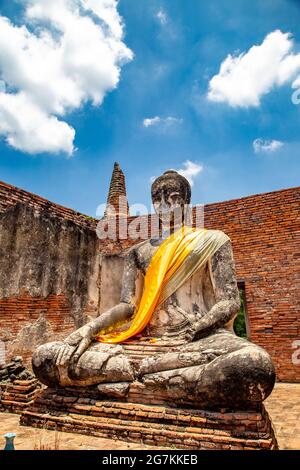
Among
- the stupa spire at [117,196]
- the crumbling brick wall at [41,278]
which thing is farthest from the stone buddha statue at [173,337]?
the stupa spire at [117,196]

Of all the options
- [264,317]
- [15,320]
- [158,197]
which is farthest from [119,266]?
[264,317]

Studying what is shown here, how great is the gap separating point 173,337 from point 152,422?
0.91m

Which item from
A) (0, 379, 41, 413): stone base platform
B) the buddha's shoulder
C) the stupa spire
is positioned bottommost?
(0, 379, 41, 413): stone base platform

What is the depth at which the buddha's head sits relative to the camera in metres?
3.88

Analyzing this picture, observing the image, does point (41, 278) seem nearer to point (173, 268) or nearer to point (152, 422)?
point (173, 268)

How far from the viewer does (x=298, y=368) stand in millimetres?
6676

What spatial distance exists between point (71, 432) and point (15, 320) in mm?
3287

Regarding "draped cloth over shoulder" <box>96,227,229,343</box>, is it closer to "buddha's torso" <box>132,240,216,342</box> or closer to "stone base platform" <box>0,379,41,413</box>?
"buddha's torso" <box>132,240,216,342</box>

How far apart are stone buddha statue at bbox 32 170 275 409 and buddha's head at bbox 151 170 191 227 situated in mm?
12

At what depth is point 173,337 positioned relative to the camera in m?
3.22

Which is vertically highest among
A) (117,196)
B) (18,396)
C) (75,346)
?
(117,196)

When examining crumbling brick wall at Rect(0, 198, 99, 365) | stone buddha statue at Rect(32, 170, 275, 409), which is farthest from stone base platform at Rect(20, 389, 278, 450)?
crumbling brick wall at Rect(0, 198, 99, 365)

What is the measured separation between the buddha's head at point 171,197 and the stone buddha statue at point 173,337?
0.01 m

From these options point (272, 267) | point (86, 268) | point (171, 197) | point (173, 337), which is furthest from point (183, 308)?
point (272, 267)
